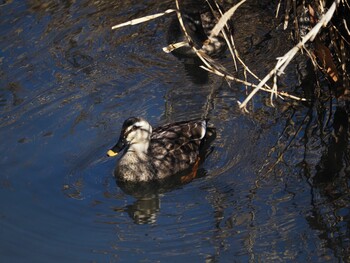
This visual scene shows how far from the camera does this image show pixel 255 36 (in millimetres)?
11625

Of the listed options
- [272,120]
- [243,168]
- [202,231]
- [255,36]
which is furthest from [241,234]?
[255,36]

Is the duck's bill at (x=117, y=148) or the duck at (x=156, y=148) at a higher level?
the duck's bill at (x=117, y=148)

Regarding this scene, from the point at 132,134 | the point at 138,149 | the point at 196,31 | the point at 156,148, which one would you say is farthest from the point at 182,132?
the point at 196,31

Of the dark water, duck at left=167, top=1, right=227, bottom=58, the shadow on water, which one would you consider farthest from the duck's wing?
duck at left=167, top=1, right=227, bottom=58

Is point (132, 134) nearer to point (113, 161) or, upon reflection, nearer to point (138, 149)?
point (138, 149)

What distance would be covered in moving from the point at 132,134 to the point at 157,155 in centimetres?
47

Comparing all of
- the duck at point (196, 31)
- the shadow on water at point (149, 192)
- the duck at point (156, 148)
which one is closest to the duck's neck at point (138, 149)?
the duck at point (156, 148)

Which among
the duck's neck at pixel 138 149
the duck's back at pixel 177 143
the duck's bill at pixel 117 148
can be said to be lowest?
the duck's back at pixel 177 143

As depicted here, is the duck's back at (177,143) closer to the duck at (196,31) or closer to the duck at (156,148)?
the duck at (156,148)

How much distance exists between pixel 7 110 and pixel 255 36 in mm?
3453

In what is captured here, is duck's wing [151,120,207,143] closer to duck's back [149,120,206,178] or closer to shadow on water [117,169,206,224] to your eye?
duck's back [149,120,206,178]

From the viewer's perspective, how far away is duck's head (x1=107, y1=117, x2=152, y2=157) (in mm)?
8938

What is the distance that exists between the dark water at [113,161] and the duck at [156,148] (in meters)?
0.21

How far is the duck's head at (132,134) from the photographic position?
352 inches
